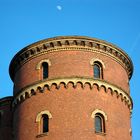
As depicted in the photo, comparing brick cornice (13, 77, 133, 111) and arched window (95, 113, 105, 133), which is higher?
brick cornice (13, 77, 133, 111)

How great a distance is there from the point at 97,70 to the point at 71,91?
2.75 m

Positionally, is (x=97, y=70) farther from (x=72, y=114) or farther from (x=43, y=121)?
(x=43, y=121)

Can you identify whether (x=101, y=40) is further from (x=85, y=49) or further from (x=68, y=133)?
(x=68, y=133)

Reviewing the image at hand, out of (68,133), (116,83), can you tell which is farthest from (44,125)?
(116,83)

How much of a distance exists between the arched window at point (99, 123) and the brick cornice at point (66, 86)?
1.87 metres

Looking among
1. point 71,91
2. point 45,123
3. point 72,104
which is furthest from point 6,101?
point 72,104

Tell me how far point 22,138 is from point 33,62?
17.6 ft

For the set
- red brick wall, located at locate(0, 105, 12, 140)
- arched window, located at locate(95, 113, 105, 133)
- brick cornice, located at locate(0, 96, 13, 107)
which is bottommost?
arched window, located at locate(95, 113, 105, 133)

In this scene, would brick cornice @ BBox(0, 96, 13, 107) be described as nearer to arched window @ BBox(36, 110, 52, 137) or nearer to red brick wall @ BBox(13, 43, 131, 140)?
red brick wall @ BBox(13, 43, 131, 140)

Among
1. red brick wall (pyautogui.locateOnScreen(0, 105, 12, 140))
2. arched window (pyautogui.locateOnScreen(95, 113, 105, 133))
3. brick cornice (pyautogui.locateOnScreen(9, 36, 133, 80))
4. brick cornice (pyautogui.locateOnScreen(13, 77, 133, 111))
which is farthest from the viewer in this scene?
red brick wall (pyautogui.locateOnScreen(0, 105, 12, 140))

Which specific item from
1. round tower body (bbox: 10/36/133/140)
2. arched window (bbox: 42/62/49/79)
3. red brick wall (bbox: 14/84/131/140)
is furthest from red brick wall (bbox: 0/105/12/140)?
arched window (bbox: 42/62/49/79)

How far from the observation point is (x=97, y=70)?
30.2 m

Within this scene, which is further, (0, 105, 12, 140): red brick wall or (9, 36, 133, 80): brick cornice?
(0, 105, 12, 140): red brick wall

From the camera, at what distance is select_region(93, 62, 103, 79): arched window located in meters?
30.0
